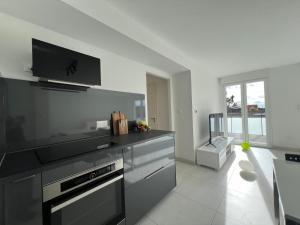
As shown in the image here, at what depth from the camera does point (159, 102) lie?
3707 millimetres

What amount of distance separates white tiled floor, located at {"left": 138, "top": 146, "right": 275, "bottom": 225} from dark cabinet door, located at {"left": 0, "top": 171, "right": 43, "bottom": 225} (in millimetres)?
1211

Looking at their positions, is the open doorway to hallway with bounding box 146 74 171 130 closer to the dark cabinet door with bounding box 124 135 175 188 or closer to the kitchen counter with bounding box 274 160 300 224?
the dark cabinet door with bounding box 124 135 175 188

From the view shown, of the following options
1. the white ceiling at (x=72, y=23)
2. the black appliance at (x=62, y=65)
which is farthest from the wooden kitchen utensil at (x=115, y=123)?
the white ceiling at (x=72, y=23)

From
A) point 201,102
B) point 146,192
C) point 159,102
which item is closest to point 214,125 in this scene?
point 201,102

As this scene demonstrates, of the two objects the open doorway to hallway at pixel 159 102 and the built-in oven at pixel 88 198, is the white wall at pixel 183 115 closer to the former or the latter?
the open doorway to hallway at pixel 159 102

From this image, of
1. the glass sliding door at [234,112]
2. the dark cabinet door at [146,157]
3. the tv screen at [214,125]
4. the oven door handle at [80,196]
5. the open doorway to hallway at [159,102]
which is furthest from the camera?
the glass sliding door at [234,112]

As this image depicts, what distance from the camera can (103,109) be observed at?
1848 millimetres

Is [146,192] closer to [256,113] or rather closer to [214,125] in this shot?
[214,125]

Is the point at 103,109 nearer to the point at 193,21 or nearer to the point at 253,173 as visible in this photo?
the point at 193,21

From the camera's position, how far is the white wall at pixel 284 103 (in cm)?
376

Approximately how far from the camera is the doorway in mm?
4336

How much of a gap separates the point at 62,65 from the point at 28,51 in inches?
15.0

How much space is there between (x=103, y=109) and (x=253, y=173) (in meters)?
3.06

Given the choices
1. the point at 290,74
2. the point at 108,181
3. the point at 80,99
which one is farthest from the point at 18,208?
the point at 290,74
